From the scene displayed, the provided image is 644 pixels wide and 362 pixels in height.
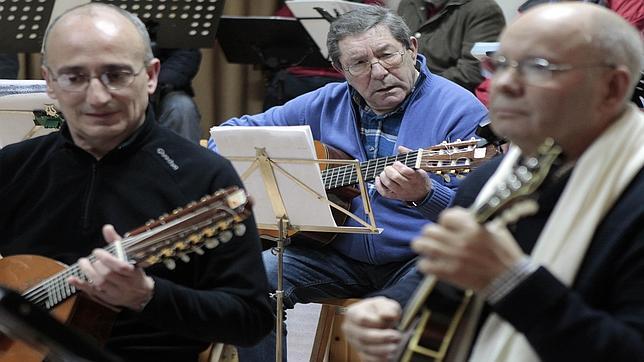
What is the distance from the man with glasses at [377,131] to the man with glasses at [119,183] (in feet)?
2.99

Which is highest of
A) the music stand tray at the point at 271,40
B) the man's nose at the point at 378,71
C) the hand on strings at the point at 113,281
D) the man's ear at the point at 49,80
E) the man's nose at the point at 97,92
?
the man's nose at the point at 97,92

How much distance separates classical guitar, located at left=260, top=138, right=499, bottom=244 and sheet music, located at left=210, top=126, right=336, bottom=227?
14 centimetres

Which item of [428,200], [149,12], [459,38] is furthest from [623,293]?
[459,38]

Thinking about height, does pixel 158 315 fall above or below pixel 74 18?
below

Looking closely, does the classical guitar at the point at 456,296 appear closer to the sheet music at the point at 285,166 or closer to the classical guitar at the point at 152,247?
the classical guitar at the point at 152,247

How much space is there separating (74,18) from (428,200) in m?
1.17

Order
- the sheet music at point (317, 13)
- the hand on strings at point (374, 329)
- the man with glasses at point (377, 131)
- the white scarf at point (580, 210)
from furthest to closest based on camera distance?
the sheet music at point (317, 13), the man with glasses at point (377, 131), the hand on strings at point (374, 329), the white scarf at point (580, 210)

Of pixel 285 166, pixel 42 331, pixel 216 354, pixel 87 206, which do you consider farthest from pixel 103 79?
pixel 285 166

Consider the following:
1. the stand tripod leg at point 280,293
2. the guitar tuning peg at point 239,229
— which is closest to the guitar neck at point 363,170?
the stand tripod leg at point 280,293

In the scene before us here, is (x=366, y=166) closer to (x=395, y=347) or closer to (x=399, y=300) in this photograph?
(x=399, y=300)

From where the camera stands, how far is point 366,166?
2967 millimetres

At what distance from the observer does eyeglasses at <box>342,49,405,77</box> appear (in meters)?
3.07

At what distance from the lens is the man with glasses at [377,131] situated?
289 cm

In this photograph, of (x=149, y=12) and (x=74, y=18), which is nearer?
(x=74, y=18)
